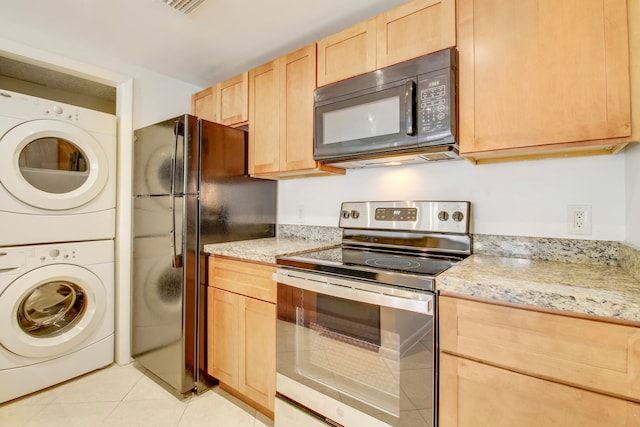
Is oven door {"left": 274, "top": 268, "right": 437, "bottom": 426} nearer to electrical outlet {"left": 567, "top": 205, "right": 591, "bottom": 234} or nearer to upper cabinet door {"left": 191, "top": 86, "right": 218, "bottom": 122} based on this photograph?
electrical outlet {"left": 567, "top": 205, "right": 591, "bottom": 234}

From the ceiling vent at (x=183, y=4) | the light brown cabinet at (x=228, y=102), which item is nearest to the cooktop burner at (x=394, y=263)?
the light brown cabinet at (x=228, y=102)

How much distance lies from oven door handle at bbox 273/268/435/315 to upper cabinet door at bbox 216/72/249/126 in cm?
124

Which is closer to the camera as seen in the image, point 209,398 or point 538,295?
point 538,295

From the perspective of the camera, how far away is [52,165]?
78.0 inches

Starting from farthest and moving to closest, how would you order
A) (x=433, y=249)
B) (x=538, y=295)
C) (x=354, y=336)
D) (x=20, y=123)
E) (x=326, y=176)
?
(x=326, y=176) < (x=20, y=123) < (x=433, y=249) < (x=354, y=336) < (x=538, y=295)

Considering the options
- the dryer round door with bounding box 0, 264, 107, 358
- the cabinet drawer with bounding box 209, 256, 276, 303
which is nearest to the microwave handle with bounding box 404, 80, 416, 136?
the cabinet drawer with bounding box 209, 256, 276, 303

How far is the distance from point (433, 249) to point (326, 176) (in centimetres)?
91

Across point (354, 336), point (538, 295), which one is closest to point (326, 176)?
point (354, 336)

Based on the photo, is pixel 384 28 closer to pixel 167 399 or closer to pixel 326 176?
pixel 326 176

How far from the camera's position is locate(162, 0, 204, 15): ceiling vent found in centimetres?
159

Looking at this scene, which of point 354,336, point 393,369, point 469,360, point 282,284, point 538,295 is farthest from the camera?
point 282,284

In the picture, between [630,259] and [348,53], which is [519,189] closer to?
[630,259]

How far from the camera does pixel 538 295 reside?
2.85 feet

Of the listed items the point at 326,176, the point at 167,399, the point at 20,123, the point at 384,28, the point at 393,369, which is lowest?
the point at 167,399
